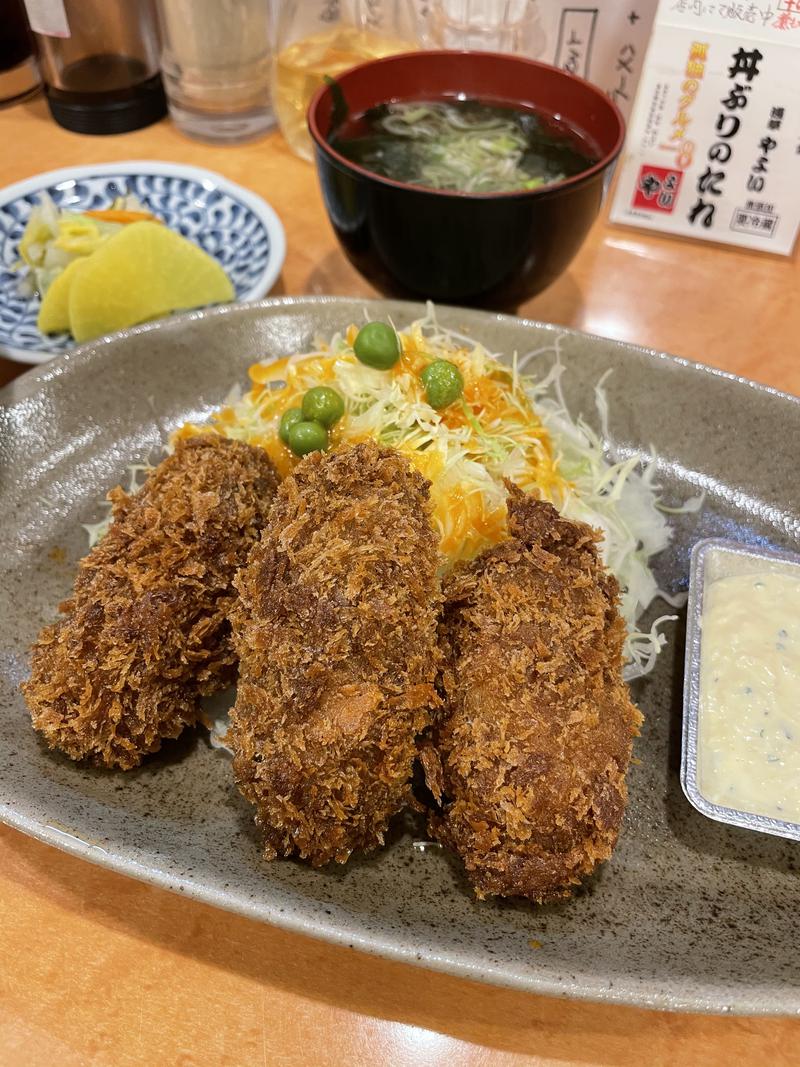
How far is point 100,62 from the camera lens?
13.2 feet

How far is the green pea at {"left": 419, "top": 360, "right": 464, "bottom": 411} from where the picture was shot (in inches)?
84.6

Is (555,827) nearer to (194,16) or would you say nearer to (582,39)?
(582,39)

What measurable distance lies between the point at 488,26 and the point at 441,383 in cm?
238

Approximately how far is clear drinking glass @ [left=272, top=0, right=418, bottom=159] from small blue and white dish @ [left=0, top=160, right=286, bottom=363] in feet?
2.25

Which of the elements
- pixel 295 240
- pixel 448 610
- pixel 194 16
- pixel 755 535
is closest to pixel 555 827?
pixel 448 610

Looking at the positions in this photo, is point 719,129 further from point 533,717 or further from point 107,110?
point 107,110

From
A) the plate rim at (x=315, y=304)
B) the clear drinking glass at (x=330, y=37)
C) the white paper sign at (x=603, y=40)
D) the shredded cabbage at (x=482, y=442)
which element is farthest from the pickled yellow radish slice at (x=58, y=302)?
the white paper sign at (x=603, y=40)

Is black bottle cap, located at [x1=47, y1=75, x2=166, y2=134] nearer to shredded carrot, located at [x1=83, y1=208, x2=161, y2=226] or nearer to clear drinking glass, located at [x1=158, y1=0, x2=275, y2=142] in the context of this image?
clear drinking glass, located at [x1=158, y1=0, x2=275, y2=142]

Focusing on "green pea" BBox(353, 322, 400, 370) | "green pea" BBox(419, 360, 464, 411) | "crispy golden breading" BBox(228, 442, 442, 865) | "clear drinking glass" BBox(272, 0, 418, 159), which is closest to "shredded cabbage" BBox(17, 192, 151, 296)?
"clear drinking glass" BBox(272, 0, 418, 159)

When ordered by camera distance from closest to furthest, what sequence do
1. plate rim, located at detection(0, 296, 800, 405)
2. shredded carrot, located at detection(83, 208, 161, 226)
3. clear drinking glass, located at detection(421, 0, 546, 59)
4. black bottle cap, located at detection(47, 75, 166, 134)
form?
plate rim, located at detection(0, 296, 800, 405) < shredded carrot, located at detection(83, 208, 161, 226) < clear drinking glass, located at detection(421, 0, 546, 59) < black bottle cap, located at detection(47, 75, 166, 134)

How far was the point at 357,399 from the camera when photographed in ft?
7.25

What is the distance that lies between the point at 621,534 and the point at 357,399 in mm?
814

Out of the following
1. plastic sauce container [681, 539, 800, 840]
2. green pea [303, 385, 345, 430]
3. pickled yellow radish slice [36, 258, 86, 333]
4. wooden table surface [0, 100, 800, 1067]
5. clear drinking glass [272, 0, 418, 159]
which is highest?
clear drinking glass [272, 0, 418, 159]

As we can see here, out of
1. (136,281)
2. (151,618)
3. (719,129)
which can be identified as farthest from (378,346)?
(719,129)
